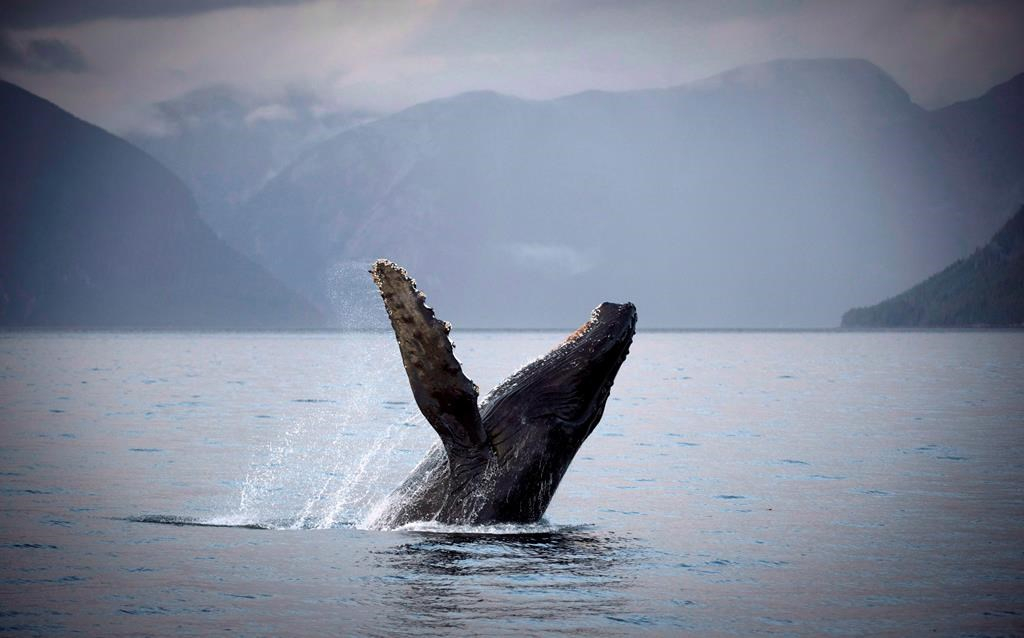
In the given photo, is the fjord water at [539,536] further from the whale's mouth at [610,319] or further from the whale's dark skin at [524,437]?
the whale's mouth at [610,319]

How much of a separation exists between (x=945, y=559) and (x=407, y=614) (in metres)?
4.68

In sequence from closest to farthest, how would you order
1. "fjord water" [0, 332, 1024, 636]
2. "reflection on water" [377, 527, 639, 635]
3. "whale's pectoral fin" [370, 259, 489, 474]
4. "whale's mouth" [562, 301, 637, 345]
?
"reflection on water" [377, 527, 639, 635]
"fjord water" [0, 332, 1024, 636]
"whale's pectoral fin" [370, 259, 489, 474]
"whale's mouth" [562, 301, 637, 345]

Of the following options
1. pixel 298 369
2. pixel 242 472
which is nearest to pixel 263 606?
pixel 242 472

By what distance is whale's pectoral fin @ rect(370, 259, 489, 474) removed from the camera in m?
8.91

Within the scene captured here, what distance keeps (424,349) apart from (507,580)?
1790mm

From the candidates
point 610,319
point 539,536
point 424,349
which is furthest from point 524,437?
point 424,349

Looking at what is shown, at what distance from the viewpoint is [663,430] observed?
912 inches

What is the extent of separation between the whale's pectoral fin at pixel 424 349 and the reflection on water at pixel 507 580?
3.82 ft

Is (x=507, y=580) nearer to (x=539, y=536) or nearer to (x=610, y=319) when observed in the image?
(x=539, y=536)

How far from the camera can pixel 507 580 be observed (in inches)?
346

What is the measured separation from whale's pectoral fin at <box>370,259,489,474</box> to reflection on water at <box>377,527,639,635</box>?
116 cm

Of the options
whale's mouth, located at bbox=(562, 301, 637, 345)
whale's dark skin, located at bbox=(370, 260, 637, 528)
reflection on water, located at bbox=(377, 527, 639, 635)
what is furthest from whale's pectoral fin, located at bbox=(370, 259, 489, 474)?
whale's mouth, located at bbox=(562, 301, 637, 345)

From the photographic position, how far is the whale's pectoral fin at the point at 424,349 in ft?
29.2

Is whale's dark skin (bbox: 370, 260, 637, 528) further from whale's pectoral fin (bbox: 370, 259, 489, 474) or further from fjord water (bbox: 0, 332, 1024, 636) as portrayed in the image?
whale's pectoral fin (bbox: 370, 259, 489, 474)
